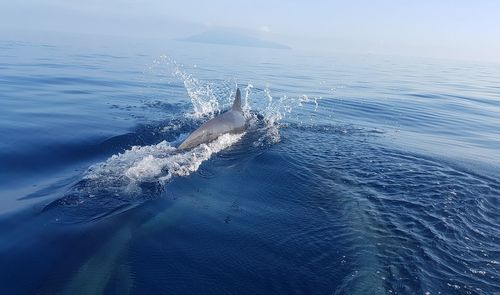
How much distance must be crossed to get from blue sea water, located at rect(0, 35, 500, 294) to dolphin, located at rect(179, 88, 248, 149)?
0.42 m

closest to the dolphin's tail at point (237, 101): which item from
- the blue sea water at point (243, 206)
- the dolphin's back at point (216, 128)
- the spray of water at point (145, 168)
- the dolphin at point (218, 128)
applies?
the dolphin at point (218, 128)

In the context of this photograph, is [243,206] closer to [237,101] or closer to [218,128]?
[218,128]

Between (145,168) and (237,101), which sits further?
(237,101)

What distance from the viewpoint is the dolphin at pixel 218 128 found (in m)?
15.3

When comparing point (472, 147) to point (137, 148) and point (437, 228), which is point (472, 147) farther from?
point (137, 148)

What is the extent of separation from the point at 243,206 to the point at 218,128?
6.38 meters

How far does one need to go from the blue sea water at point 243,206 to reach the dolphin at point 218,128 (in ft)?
1.39

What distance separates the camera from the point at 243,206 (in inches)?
428

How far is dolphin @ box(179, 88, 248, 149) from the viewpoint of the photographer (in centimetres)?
1531

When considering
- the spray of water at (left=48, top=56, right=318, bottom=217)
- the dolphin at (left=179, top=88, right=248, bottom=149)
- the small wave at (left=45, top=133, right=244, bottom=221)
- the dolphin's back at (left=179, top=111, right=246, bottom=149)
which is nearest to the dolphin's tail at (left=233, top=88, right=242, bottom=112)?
the dolphin at (left=179, top=88, right=248, bottom=149)

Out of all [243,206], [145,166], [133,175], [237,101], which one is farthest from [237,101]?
[243,206]

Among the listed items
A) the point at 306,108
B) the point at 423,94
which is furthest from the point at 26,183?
the point at 423,94

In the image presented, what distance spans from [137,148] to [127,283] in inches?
308

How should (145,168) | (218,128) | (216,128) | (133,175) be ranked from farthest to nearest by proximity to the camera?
1. (218,128)
2. (216,128)
3. (145,168)
4. (133,175)
